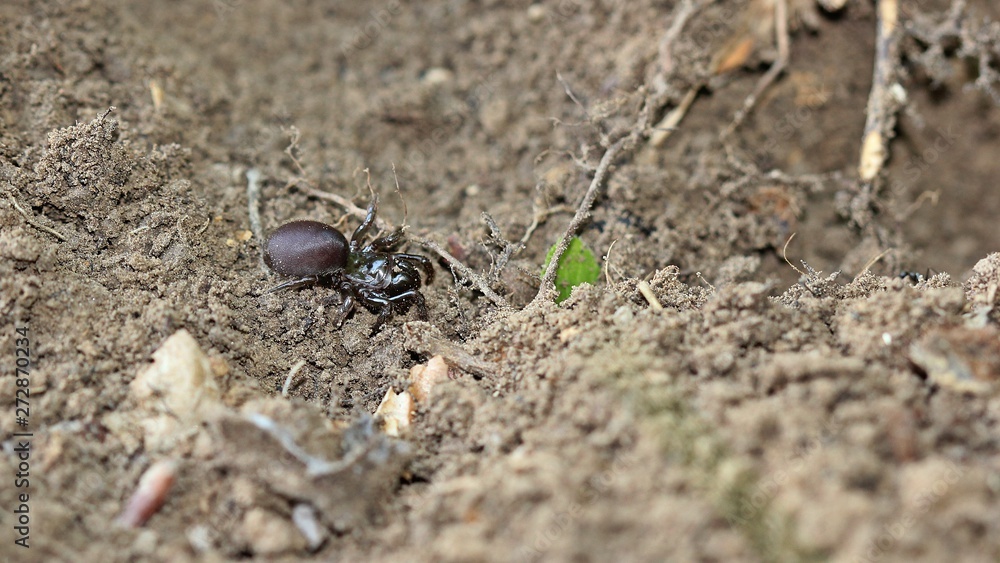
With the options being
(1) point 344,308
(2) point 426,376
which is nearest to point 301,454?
(2) point 426,376

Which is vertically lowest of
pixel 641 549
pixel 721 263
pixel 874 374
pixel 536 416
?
pixel 721 263

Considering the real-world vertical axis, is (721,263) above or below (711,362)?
below

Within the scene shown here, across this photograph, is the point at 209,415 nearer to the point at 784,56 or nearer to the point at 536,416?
the point at 536,416

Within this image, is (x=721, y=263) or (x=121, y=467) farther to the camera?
(x=721, y=263)

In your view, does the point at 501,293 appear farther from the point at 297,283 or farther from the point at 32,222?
the point at 32,222

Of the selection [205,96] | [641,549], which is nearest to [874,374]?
[641,549]

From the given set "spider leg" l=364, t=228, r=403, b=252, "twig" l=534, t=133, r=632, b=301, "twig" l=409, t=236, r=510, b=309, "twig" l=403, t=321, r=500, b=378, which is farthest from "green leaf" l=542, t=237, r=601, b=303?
"spider leg" l=364, t=228, r=403, b=252

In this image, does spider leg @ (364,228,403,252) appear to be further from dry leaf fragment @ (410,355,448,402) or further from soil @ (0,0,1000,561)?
dry leaf fragment @ (410,355,448,402)

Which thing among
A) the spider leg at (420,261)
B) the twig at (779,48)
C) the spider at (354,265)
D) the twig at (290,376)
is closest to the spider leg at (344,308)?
the spider at (354,265)
